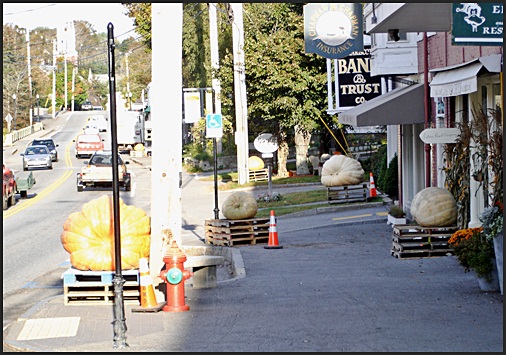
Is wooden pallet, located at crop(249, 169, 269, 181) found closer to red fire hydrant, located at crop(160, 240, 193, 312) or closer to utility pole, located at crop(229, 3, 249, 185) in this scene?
utility pole, located at crop(229, 3, 249, 185)

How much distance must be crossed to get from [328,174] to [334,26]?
21.6ft

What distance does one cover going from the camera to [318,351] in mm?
9672

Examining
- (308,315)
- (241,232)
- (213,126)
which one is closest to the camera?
(308,315)

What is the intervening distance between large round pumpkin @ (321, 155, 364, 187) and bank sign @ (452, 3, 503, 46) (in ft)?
56.0

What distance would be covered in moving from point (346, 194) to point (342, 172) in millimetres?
699

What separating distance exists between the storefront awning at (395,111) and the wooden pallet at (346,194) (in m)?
7.86

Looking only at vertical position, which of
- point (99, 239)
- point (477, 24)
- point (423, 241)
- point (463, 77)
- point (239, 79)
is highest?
point (239, 79)

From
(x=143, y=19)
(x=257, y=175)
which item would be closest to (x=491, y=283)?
(x=257, y=175)

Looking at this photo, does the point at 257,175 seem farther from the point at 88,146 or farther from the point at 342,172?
the point at 88,146

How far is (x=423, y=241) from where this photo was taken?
16703 mm

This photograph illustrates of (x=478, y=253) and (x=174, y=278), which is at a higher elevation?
(x=478, y=253)

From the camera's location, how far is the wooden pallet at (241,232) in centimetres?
2016

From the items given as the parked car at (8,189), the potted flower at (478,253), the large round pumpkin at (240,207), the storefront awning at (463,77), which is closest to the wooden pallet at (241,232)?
the large round pumpkin at (240,207)

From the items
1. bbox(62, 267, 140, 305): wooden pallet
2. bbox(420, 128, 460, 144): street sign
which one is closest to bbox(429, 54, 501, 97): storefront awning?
bbox(420, 128, 460, 144): street sign
